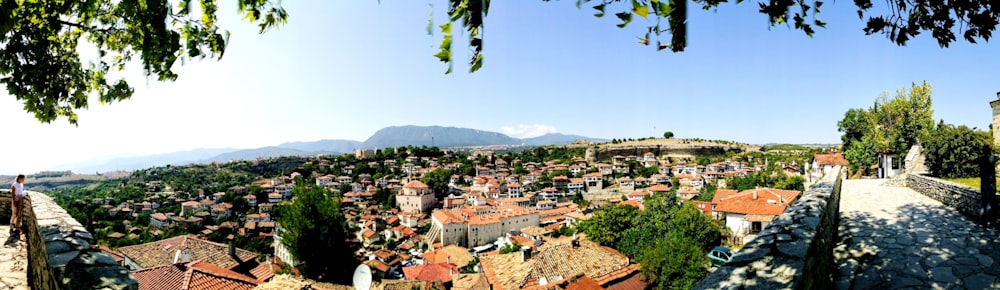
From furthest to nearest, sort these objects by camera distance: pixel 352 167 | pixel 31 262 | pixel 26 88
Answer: pixel 352 167, pixel 26 88, pixel 31 262

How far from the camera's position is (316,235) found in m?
13.5

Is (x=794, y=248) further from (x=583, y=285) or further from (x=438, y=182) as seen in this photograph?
(x=438, y=182)

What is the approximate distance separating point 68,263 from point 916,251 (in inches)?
290

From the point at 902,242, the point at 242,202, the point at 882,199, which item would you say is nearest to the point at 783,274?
the point at 902,242

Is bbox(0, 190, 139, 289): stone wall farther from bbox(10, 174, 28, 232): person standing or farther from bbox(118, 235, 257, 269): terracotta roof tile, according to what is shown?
bbox(118, 235, 257, 269): terracotta roof tile

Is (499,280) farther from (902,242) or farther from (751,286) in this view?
(751,286)

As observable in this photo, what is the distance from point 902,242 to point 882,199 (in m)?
5.35

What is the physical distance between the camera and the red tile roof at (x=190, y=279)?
8.05 meters

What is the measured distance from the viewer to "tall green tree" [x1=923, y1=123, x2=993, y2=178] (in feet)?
34.2

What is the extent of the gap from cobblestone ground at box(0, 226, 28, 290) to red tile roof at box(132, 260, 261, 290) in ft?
16.6

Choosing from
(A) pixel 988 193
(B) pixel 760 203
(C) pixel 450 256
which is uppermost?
(A) pixel 988 193

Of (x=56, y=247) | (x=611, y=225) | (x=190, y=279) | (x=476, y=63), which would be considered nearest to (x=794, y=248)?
(x=476, y=63)

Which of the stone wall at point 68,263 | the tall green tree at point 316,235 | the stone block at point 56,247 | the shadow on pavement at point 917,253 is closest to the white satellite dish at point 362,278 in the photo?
the stone wall at point 68,263

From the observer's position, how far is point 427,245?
3909 cm
